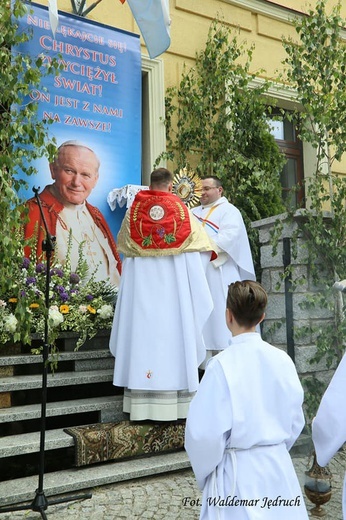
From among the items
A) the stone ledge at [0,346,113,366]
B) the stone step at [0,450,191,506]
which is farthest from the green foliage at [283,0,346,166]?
the stone step at [0,450,191,506]

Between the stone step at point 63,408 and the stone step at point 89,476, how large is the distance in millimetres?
439

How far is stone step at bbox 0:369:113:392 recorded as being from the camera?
4195 mm

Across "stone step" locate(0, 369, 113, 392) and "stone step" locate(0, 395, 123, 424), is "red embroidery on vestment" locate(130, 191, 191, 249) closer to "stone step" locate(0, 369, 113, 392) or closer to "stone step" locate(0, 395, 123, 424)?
"stone step" locate(0, 369, 113, 392)

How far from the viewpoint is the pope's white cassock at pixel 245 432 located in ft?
6.78

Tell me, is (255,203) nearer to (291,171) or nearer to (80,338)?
(291,171)

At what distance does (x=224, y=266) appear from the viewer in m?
5.61

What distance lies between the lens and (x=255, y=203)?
674cm

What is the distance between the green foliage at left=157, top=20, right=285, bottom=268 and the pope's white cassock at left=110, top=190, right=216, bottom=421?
2.18 meters

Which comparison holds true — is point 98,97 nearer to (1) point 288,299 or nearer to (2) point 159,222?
(2) point 159,222

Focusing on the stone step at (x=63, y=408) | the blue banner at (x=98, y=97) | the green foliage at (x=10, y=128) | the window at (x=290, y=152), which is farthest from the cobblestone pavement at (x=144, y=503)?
the window at (x=290, y=152)

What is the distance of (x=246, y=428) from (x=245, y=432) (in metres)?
0.02

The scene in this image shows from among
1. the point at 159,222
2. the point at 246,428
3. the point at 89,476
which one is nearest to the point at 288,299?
the point at 159,222

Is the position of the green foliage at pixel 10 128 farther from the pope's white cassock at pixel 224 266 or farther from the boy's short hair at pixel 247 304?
the pope's white cassock at pixel 224 266

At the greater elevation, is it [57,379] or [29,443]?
[57,379]
